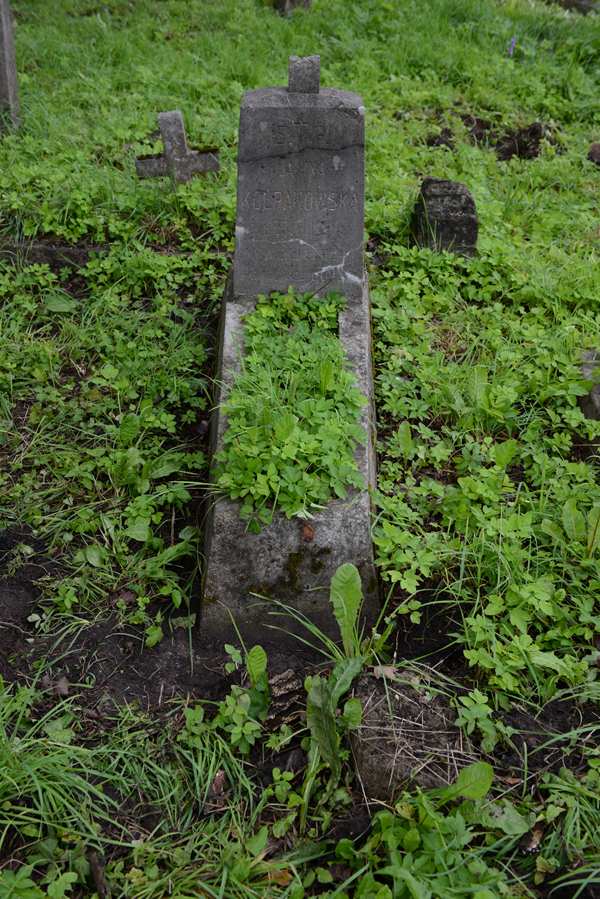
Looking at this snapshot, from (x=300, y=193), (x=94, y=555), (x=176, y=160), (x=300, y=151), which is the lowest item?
(x=94, y=555)

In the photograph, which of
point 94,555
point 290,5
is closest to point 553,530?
point 94,555

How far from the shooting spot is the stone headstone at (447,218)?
15.5ft

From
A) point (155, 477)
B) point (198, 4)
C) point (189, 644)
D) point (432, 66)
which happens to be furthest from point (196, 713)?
point (198, 4)

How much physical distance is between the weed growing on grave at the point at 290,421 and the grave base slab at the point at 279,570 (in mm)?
73

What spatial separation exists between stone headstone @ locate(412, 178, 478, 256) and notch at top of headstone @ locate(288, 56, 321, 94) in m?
1.49

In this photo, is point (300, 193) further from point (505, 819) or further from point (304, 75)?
point (505, 819)

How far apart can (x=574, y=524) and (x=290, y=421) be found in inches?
48.5

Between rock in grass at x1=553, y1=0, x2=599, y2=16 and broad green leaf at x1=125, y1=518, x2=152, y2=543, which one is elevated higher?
rock in grass at x1=553, y1=0, x2=599, y2=16

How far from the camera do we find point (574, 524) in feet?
10.3

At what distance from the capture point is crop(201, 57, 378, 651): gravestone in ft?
9.91

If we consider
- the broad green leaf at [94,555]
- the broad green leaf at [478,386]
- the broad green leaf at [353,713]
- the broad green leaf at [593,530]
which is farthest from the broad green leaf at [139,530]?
the broad green leaf at [593,530]

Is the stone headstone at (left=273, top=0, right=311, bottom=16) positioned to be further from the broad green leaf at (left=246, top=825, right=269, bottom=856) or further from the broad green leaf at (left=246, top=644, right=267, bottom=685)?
the broad green leaf at (left=246, top=825, right=269, bottom=856)

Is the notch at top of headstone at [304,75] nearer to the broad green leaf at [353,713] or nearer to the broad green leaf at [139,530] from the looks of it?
the broad green leaf at [139,530]

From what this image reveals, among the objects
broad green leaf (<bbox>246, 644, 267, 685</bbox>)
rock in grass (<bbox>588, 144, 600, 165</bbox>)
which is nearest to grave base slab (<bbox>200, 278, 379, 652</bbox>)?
broad green leaf (<bbox>246, 644, 267, 685</bbox>)
